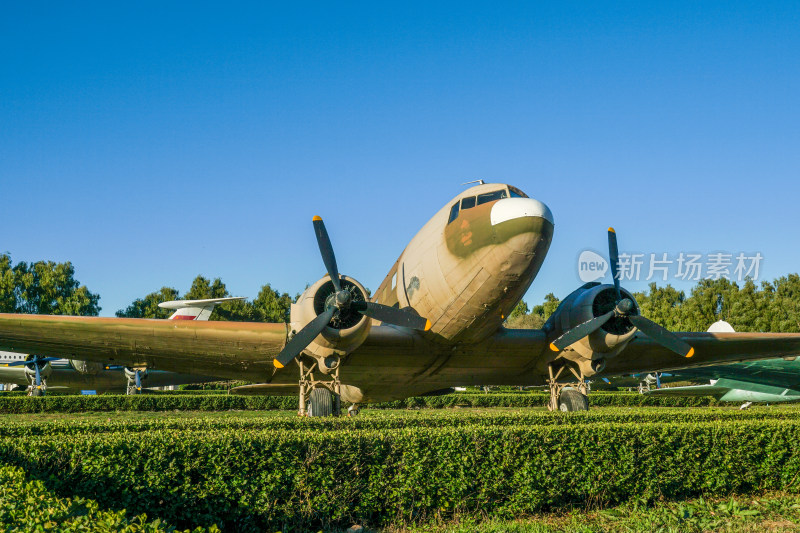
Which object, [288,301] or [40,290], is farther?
[288,301]

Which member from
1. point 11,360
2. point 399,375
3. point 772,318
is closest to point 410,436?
point 399,375

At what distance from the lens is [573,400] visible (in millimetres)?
15664

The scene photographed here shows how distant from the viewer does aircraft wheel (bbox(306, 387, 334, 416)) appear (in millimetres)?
13766

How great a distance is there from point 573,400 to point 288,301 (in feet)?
260

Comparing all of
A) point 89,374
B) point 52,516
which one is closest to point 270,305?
point 89,374

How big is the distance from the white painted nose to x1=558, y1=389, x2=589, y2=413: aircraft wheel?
17.6 feet

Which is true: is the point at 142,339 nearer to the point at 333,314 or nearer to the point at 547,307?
the point at 333,314

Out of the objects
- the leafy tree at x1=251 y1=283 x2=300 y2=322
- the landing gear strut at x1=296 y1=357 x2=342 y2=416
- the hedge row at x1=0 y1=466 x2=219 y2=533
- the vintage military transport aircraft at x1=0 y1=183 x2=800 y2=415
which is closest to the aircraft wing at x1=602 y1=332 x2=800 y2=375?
the vintage military transport aircraft at x1=0 y1=183 x2=800 y2=415

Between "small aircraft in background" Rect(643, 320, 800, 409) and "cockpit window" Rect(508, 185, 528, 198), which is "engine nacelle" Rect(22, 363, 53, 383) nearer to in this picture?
"cockpit window" Rect(508, 185, 528, 198)

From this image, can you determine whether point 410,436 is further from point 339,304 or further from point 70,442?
point 339,304

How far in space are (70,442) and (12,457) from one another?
2.03ft

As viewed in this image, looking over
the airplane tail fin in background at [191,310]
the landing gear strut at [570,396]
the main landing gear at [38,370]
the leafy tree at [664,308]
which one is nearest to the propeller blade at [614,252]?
the landing gear strut at [570,396]

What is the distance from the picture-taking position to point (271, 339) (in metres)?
15.4

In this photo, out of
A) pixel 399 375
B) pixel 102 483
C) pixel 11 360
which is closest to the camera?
pixel 102 483
